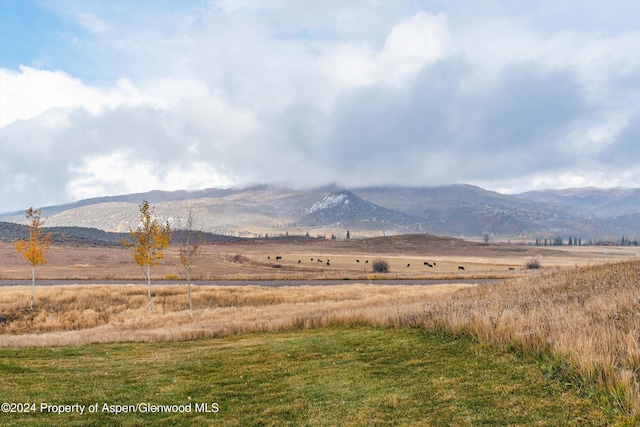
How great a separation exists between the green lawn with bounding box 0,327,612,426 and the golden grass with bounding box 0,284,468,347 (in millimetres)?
7298

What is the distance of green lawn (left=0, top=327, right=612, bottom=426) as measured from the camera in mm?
7461

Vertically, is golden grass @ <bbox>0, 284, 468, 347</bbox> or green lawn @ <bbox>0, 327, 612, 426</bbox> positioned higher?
green lawn @ <bbox>0, 327, 612, 426</bbox>

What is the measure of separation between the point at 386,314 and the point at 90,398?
10940 millimetres

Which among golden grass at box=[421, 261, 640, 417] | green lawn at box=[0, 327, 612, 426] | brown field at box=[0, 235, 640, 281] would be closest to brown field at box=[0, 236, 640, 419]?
golden grass at box=[421, 261, 640, 417]

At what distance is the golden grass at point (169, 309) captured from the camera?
22.5 m

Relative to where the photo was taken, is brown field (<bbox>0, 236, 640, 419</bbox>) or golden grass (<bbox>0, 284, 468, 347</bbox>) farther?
golden grass (<bbox>0, 284, 468, 347</bbox>)

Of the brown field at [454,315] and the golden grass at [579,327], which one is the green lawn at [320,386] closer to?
the golden grass at [579,327]

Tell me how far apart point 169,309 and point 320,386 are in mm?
35337

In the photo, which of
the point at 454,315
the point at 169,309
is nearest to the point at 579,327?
the point at 454,315

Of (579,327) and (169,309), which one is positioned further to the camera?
(169,309)

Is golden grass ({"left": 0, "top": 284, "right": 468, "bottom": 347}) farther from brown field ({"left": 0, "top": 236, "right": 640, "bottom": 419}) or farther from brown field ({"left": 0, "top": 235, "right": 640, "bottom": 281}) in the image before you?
brown field ({"left": 0, "top": 235, "right": 640, "bottom": 281})

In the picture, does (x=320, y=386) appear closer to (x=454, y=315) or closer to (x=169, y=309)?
(x=454, y=315)

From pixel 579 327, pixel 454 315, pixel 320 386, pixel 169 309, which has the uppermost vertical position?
pixel 579 327

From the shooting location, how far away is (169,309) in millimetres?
42031
